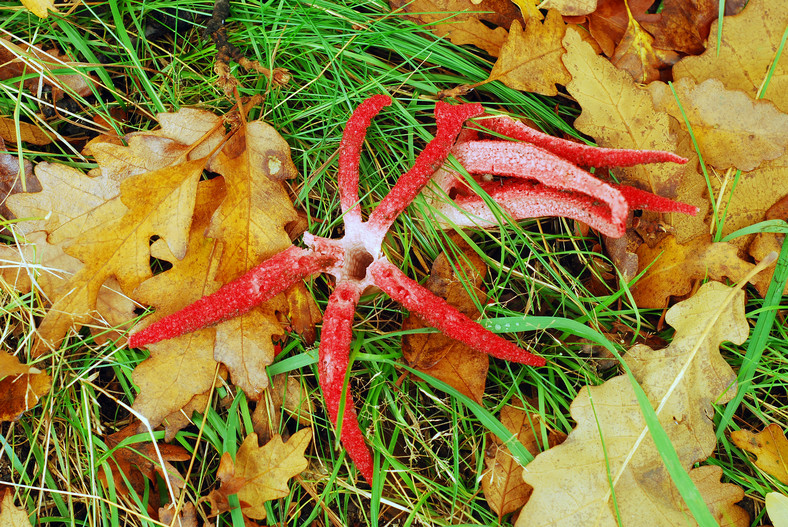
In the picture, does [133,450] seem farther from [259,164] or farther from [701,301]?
[701,301]

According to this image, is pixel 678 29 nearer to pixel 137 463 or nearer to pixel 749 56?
pixel 749 56

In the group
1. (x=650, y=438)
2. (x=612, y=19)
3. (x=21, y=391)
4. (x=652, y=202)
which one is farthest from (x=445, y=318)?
(x=21, y=391)

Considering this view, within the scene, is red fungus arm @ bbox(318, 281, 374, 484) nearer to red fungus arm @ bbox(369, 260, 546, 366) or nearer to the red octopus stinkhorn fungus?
the red octopus stinkhorn fungus

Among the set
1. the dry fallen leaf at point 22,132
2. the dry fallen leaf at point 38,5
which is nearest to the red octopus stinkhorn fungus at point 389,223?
the dry fallen leaf at point 22,132

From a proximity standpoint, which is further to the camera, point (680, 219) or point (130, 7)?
point (130, 7)

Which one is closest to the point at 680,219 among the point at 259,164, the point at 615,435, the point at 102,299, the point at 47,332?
the point at 615,435
